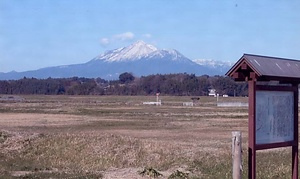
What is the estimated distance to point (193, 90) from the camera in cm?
16388

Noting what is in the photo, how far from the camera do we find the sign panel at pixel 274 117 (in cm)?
1013

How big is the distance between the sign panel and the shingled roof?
0.31 meters

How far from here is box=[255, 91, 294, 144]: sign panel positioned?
10133mm

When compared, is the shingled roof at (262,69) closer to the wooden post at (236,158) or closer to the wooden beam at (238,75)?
the wooden beam at (238,75)

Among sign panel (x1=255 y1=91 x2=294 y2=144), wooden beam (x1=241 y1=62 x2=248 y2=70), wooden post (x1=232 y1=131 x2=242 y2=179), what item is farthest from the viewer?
sign panel (x1=255 y1=91 x2=294 y2=144)

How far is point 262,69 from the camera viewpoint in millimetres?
9844

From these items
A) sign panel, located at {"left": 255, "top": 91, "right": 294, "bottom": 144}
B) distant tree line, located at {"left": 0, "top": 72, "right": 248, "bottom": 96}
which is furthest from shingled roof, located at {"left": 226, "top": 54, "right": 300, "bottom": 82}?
distant tree line, located at {"left": 0, "top": 72, "right": 248, "bottom": 96}

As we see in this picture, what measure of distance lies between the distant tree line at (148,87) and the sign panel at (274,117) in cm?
14152

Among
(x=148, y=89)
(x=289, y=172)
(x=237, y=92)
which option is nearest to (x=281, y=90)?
(x=289, y=172)

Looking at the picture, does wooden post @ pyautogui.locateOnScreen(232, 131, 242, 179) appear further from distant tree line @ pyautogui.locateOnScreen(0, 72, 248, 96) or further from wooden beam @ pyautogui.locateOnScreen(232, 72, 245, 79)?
distant tree line @ pyautogui.locateOnScreen(0, 72, 248, 96)

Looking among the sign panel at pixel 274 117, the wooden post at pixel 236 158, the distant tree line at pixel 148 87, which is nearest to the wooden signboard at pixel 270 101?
the sign panel at pixel 274 117

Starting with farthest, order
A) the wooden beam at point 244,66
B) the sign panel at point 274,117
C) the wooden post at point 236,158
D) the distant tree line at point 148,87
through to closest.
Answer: the distant tree line at point 148,87
the sign panel at point 274,117
the wooden beam at point 244,66
the wooden post at point 236,158

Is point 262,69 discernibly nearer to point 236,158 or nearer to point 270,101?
point 270,101

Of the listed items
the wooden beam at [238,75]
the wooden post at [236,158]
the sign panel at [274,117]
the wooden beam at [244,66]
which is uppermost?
the wooden beam at [244,66]
